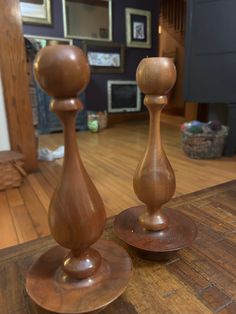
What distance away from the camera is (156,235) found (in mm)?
660

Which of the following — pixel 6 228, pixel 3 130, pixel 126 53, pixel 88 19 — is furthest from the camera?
pixel 126 53

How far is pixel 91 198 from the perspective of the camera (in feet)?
1.52

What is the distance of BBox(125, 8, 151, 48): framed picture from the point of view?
11.1ft

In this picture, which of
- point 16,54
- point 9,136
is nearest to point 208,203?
point 9,136

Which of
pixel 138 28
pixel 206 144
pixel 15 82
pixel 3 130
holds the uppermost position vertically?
pixel 138 28

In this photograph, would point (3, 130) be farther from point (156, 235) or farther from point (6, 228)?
point (156, 235)

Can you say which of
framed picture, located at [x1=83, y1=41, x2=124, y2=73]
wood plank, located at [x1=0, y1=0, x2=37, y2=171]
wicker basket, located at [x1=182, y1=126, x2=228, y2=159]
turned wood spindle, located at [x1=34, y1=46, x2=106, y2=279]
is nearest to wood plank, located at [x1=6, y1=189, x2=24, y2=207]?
wood plank, located at [x1=0, y1=0, x2=37, y2=171]

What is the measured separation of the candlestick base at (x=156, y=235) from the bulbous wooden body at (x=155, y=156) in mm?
23

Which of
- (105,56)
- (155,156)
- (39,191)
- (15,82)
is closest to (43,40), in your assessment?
(105,56)

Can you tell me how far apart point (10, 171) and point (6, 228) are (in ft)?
1.48

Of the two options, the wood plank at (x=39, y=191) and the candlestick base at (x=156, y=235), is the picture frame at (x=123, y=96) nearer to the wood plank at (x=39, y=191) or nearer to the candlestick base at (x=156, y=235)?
the wood plank at (x=39, y=191)

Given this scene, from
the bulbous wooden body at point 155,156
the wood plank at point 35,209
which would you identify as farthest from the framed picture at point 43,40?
the bulbous wooden body at point 155,156

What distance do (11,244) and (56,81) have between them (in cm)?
67

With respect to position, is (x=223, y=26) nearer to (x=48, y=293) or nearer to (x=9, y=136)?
(x=9, y=136)
